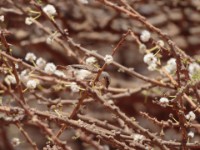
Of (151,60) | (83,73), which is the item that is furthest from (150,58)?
(83,73)

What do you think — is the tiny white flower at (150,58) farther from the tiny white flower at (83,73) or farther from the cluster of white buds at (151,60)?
the tiny white flower at (83,73)

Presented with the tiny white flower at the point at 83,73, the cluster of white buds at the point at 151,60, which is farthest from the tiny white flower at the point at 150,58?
the tiny white flower at the point at 83,73

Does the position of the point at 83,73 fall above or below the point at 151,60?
below

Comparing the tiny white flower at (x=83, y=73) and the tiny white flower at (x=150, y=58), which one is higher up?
the tiny white flower at (x=150, y=58)

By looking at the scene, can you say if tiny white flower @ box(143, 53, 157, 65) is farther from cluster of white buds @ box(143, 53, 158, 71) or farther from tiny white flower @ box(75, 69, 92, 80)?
tiny white flower @ box(75, 69, 92, 80)

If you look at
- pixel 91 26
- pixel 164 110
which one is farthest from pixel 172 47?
pixel 91 26

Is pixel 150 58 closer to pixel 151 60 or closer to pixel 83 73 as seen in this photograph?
pixel 151 60

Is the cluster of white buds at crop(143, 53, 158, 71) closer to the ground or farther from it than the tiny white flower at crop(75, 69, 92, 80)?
farther from it

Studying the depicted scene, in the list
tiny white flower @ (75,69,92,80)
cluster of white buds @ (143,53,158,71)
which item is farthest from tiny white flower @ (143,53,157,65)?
tiny white flower @ (75,69,92,80)

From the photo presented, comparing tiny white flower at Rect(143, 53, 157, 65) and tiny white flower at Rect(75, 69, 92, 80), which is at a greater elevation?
tiny white flower at Rect(143, 53, 157, 65)

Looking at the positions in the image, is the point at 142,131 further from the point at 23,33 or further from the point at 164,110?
the point at 23,33

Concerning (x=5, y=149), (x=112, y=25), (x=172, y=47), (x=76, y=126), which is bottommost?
(x=76, y=126)
